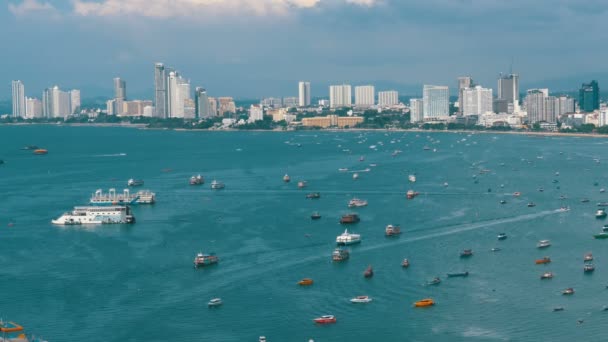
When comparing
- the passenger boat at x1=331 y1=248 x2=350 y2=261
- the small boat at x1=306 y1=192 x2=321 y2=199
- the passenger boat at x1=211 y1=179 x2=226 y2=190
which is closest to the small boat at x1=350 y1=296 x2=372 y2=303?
the passenger boat at x1=331 y1=248 x2=350 y2=261

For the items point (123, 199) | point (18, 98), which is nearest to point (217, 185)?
point (123, 199)

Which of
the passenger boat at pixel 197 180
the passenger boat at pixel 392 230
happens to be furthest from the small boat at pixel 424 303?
the passenger boat at pixel 197 180

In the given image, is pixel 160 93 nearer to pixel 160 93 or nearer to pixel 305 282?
pixel 160 93

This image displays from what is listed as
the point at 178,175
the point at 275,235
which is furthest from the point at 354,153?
the point at 275,235

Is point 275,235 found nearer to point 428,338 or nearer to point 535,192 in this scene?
point 428,338

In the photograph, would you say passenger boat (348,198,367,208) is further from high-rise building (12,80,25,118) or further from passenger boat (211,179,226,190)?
high-rise building (12,80,25,118)

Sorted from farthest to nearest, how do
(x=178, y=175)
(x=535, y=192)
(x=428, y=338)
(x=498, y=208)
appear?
(x=178, y=175), (x=535, y=192), (x=498, y=208), (x=428, y=338)

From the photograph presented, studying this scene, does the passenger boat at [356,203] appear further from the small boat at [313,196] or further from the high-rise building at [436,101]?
A: the high-rise building at [436,101]
